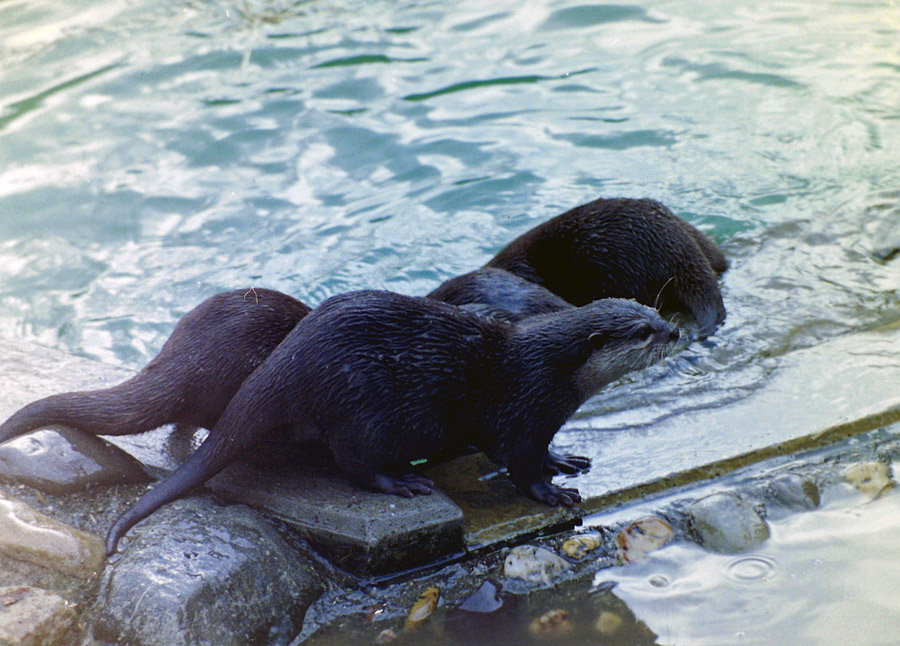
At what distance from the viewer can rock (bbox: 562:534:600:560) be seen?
249cm

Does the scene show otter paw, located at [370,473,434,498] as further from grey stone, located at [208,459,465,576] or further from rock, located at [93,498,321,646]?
rock, located at [93,498,321,646]

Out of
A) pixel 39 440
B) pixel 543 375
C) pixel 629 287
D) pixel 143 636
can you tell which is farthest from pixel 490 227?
pixel 143 636

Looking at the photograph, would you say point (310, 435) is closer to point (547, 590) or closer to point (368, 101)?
point (547, 590)

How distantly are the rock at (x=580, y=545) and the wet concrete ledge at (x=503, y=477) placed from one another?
0.10 m

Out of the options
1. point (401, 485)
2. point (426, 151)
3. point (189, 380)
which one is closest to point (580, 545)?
point (401, 485)

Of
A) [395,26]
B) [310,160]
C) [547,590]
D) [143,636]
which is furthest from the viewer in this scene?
[395,26]

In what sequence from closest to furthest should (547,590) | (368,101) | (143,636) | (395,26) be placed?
(143,636) → (547,590) → (368,101) → (395,26)

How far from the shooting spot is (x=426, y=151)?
18.9ft

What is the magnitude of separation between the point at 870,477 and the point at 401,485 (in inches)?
52.0

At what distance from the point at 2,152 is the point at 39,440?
13.6 ft

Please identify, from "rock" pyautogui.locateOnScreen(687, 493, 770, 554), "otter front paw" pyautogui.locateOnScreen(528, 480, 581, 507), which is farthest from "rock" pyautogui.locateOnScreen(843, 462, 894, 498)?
"otter front paw" pyautogui.locateOnScreen(528, 480, 581, 507)

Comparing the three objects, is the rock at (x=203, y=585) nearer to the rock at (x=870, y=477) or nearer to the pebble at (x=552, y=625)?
the pebble at (x=552, y=625)

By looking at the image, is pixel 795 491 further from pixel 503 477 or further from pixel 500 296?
pixel 500 296

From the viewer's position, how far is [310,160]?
5758 millimetres
